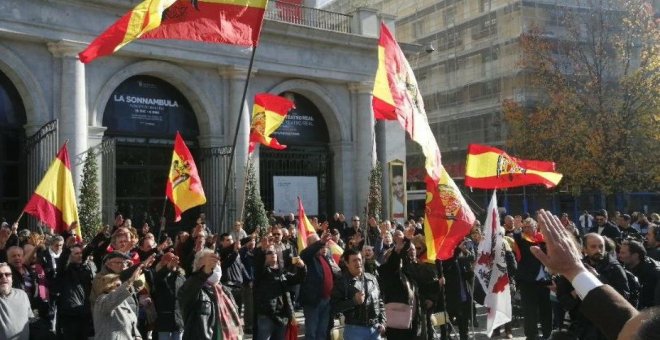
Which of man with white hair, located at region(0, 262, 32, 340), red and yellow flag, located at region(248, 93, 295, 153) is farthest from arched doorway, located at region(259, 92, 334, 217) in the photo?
man with white hair, located at region(0, 262, 32, 340)

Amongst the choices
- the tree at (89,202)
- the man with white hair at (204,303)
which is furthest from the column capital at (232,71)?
the man with white hair at (204,303)

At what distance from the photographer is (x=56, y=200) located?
10.4 m

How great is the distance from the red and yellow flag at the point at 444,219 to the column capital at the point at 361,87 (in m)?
14.4

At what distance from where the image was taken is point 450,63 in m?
40.8

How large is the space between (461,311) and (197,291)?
502 cm

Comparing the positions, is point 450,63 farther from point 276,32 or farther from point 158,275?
point 158,275

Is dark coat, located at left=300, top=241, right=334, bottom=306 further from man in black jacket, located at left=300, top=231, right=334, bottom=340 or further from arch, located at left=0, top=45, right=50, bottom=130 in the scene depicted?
arch, located at left=0, top=45, right=50, bottom=130

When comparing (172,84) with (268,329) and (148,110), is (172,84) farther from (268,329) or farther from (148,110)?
(268,329)

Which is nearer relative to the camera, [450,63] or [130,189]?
[130,189]

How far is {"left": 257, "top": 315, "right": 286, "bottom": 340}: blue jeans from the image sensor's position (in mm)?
8414

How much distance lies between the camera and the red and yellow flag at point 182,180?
40.5 ft

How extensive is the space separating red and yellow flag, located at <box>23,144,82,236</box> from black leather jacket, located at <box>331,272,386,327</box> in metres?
4.56

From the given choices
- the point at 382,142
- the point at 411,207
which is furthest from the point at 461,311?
the point at 411,207

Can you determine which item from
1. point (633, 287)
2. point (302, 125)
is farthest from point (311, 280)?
point (302, 125)
